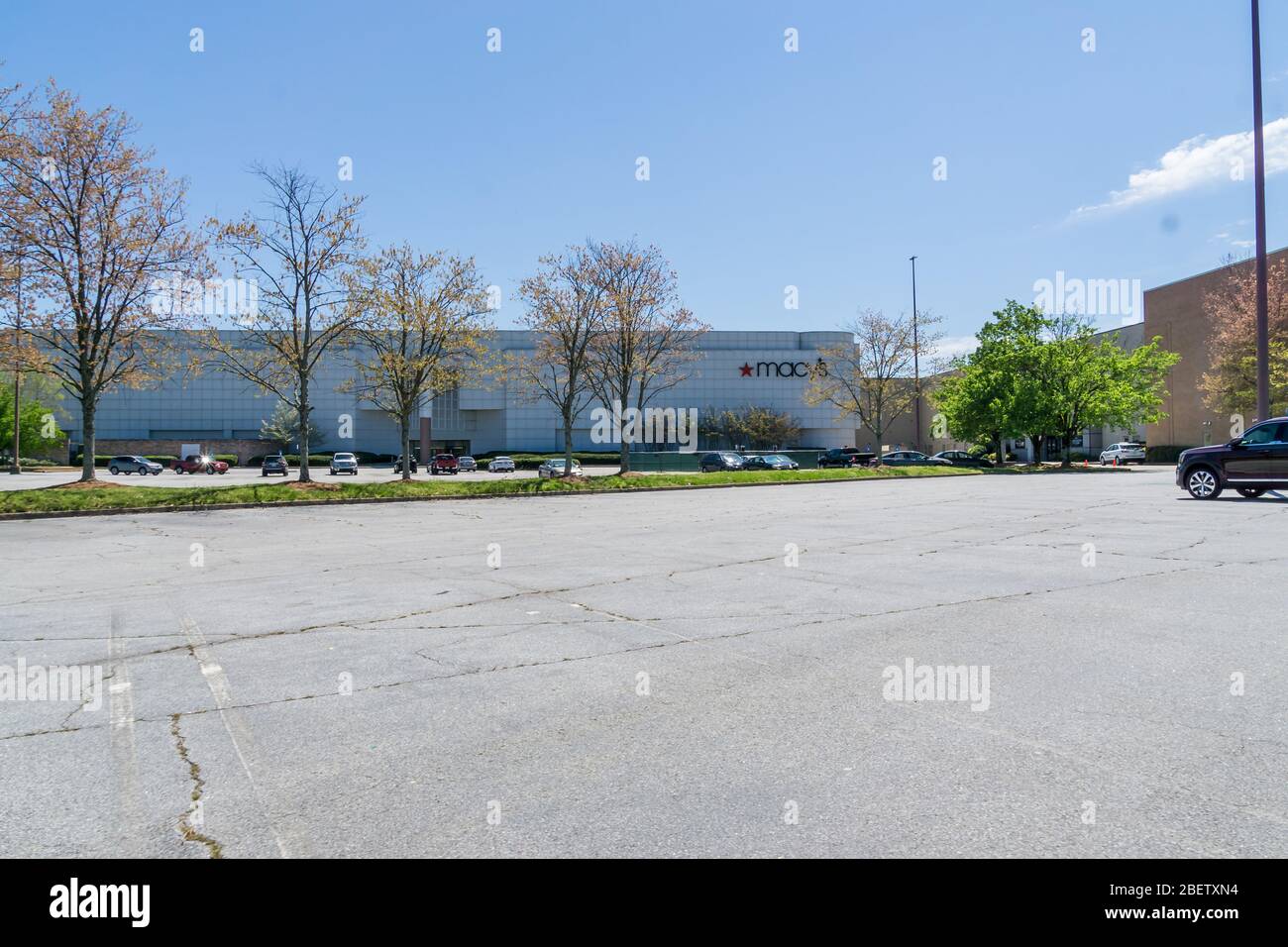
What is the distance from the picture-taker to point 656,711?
4848 mm

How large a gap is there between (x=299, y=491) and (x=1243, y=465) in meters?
26.3

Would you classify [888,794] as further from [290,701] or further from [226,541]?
[226,541]

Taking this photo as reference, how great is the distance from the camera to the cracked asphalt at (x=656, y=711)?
3326mm

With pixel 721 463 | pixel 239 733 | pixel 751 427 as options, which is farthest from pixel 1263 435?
pixel 751 427

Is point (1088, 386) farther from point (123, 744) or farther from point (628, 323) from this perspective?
point (123, 744)

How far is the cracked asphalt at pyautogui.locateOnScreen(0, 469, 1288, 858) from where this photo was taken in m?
3.33

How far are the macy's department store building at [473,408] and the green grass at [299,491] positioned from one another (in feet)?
183

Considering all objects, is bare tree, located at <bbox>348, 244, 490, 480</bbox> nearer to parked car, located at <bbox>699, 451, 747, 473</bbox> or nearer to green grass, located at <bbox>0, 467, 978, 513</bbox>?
green grass, located at <bbox>0, 467, 978, 513</bbox>

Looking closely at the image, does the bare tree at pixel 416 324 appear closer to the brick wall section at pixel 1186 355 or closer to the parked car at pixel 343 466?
the parked car at pixel 343 466

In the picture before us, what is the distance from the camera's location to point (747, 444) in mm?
86312

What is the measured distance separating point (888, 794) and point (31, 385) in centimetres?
8644

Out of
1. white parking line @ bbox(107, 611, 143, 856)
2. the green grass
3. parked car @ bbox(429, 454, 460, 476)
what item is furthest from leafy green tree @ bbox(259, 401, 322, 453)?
white parking line @ bbox(107, 611, 143, 856)

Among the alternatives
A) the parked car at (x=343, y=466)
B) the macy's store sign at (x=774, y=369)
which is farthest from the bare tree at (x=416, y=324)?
the macy's store sign at (x=774, y=369)
